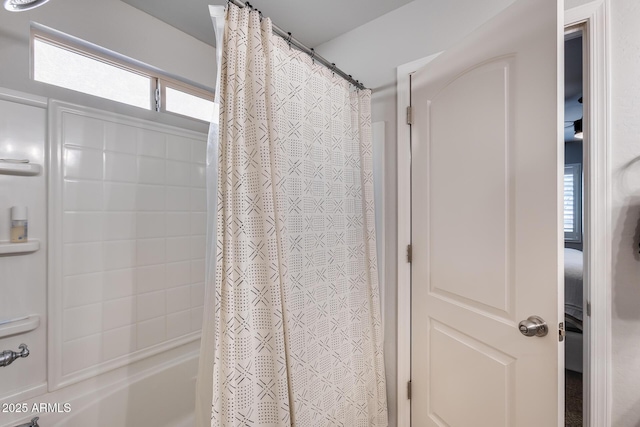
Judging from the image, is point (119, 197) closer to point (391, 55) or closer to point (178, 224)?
point (178, 224)

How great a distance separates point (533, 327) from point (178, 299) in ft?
6.20

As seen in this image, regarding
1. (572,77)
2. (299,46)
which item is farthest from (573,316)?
(299,46)

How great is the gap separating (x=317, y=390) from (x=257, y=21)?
1.48m

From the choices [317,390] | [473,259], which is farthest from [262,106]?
[317,390]

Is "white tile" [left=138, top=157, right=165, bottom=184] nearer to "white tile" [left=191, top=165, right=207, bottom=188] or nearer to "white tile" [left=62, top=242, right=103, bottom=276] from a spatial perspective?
"white tile" [left=191, top=165, right=207, bottom=188]

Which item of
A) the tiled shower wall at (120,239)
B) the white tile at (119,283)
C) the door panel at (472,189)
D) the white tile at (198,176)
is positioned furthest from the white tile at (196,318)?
the door panel at (472,189)

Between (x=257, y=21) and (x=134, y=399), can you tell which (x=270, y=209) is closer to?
(x=257, y=21)

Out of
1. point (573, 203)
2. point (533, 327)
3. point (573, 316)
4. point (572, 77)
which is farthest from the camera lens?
point (573, 203)

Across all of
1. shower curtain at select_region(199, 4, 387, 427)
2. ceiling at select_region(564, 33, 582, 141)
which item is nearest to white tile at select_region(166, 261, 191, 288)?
shower curtain at select_region(199, 4, 387, 427)

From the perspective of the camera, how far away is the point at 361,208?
148 centimetres

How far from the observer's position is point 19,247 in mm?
1179

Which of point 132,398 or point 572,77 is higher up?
point 572,77

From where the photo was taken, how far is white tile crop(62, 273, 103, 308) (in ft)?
4.42

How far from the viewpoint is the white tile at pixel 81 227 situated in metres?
1.35
